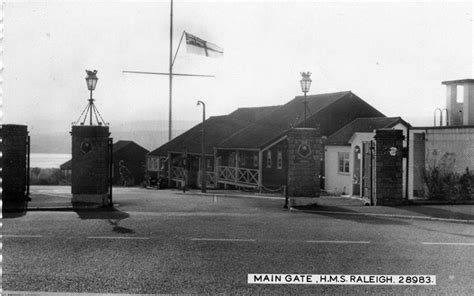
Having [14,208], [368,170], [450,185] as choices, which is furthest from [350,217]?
[14,208]

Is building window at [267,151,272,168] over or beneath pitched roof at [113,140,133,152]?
beneath

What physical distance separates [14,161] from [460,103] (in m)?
19.2

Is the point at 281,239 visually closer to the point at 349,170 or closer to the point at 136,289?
the point at 136,289

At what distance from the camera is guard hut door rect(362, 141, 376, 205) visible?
47.9 ft

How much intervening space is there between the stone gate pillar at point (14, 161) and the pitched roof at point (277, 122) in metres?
17.1

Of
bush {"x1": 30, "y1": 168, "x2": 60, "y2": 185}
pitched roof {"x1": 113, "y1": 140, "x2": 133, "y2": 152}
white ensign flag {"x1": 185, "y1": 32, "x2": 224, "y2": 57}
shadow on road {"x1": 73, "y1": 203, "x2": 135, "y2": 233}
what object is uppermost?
white ensign flag {"x1": 185, "y1": 32, "x2": 224, "y2": 57}

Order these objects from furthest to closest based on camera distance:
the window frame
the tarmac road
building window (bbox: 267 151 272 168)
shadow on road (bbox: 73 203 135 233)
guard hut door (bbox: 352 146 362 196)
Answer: building window (bbox: 267 151 272 168)
the window frame
guard hut door (bbox: 352 146 362 196)
shadow on road (bbox: 73 203 135 233)
the tarmac road

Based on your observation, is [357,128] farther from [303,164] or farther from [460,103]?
[303,164]

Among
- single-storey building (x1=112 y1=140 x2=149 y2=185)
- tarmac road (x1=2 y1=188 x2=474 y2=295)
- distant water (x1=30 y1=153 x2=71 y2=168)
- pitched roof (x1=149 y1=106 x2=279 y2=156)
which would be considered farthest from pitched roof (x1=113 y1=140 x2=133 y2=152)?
tarmac road (x1=2 y1=188 x2=474 y2=295)

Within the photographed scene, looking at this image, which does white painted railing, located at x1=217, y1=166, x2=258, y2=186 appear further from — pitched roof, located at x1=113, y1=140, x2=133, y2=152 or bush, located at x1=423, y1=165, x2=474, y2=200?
pitched roof, located at x1=113, y1=140, x2=133, y2=152

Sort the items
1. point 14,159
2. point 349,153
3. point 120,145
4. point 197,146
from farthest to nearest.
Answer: point 120,145 → point 197,146 → point 349,153 → point 14,159
